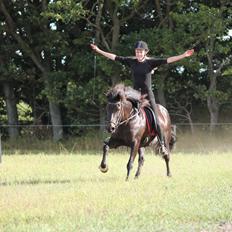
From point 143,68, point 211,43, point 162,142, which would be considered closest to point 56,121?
point 211,43

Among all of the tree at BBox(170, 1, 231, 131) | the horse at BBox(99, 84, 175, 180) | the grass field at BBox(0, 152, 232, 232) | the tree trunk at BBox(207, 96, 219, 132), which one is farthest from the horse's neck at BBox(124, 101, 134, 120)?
the tree trunk at BBox(207, 96, 219, 132)

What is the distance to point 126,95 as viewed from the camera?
11.9 meters

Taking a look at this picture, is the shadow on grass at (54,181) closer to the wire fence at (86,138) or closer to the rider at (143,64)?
the rider at (143,64)

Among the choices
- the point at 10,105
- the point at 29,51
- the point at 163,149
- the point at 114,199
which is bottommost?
the point at 114,199

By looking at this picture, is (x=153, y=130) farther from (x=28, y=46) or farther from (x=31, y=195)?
(x=28, y=46)

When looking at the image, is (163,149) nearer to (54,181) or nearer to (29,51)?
(54,181)

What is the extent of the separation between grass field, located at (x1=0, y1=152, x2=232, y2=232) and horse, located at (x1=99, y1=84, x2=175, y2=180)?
28.1 inches

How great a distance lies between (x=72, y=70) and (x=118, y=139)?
49.2 feet

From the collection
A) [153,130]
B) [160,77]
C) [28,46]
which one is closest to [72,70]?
A: [28,46]

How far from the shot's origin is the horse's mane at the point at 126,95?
38.0 ft

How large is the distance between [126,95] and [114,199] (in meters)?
2.99

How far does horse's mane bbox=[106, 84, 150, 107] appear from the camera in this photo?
11.6 metres

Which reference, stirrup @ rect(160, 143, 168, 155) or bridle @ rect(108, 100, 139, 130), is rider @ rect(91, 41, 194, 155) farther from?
stirrup @ rect(160, 143, 168, 155)

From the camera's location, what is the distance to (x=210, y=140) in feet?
81.1
